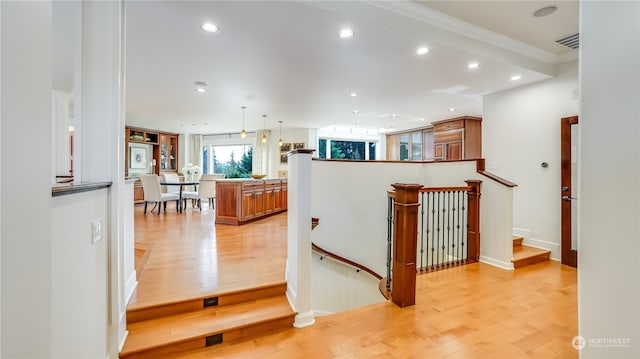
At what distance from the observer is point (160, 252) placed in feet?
11.4

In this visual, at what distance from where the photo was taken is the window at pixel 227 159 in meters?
10.1

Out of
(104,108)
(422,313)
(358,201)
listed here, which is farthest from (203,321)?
(358,201)

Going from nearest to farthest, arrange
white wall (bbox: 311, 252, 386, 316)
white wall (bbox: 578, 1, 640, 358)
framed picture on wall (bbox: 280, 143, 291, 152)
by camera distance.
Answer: white wall (bbox: 578, 1, 640, 358) → white wall (bbox: 311, 252, 386, 316) → framed picture on wall (bbox: 280, 143, 291, 152)

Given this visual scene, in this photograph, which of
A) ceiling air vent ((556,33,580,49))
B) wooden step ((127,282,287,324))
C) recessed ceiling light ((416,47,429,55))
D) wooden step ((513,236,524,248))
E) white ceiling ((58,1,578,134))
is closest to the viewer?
wooden step ((127,282,287,324))

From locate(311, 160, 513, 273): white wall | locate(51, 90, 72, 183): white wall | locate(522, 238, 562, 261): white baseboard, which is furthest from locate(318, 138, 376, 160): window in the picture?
locate(51, 90, 72, 183): white wall

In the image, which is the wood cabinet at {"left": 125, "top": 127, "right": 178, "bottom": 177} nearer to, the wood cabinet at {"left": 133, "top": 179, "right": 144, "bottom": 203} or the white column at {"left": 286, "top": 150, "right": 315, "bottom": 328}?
the wood cabinet at {"left": 133, "top": 179, "right": 144, "bottom": 203}

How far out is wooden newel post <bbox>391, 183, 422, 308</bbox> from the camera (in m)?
2.49

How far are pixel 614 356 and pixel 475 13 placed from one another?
10.3 feet

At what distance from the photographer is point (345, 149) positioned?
10.1 m

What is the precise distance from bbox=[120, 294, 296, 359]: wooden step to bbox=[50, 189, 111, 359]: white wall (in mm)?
278

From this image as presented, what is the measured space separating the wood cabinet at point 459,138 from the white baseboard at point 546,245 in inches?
105

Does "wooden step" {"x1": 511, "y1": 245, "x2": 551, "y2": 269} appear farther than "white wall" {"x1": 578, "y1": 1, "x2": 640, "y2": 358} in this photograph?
Yes

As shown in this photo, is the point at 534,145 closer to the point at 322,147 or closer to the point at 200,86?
the point at 200,86

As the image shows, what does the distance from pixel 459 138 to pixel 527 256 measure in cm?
385
